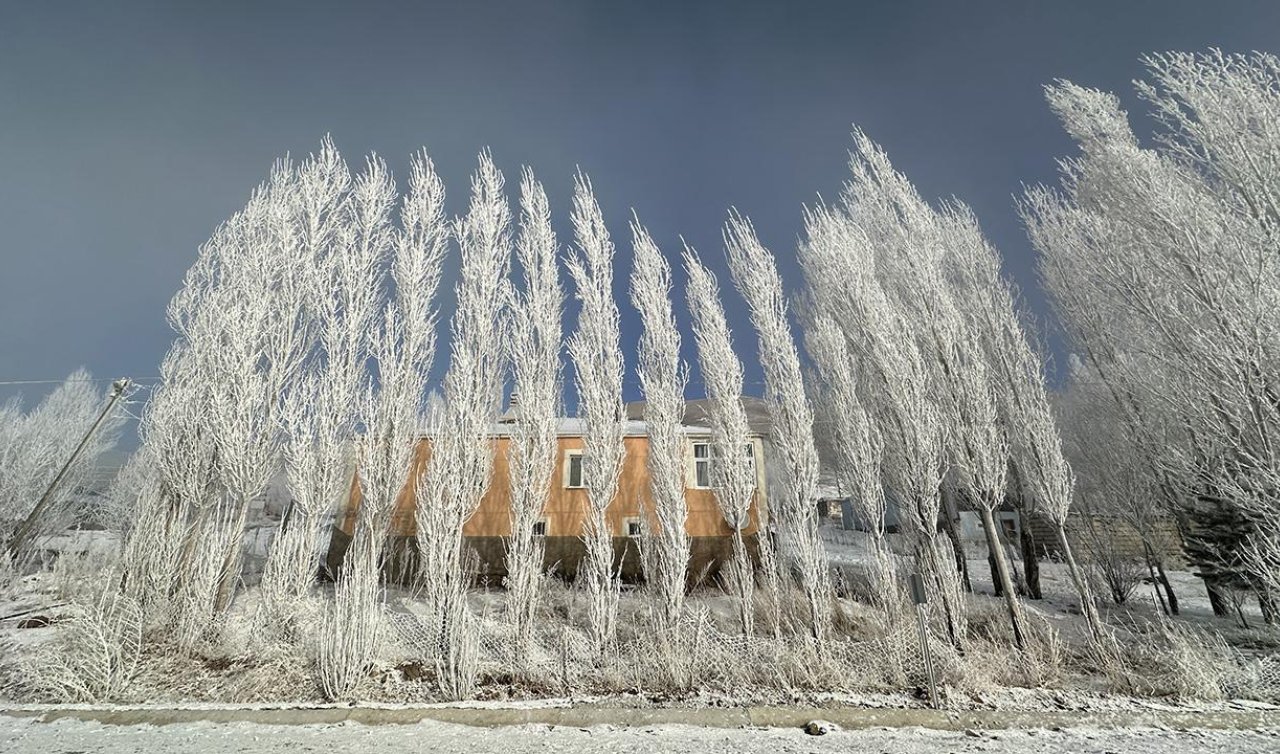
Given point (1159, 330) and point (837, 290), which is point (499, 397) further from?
point (1159, 330)

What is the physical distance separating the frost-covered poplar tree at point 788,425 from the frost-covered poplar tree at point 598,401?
3.30m

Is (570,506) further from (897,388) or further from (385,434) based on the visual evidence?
(897,388)

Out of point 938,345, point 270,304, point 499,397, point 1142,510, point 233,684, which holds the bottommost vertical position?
point 233,684

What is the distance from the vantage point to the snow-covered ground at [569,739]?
5055mm

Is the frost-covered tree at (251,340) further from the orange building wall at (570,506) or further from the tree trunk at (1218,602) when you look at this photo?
the tree trunk at (1218,602)

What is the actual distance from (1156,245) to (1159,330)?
144cm

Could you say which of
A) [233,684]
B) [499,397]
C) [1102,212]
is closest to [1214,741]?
[1102,212]

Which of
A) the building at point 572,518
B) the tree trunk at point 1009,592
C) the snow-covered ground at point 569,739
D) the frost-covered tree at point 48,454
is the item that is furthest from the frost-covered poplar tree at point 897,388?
the frost-covered tree at point 48,454

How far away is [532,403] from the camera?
29.9 feet

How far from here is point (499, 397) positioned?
30.8 feet

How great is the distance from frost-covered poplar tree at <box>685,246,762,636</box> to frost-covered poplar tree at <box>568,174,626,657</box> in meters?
1.95

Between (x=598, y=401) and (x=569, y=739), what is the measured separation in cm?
533

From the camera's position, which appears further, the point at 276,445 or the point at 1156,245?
the point at 276,445

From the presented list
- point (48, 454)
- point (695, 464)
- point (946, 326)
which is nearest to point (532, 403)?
point (695, 464)
